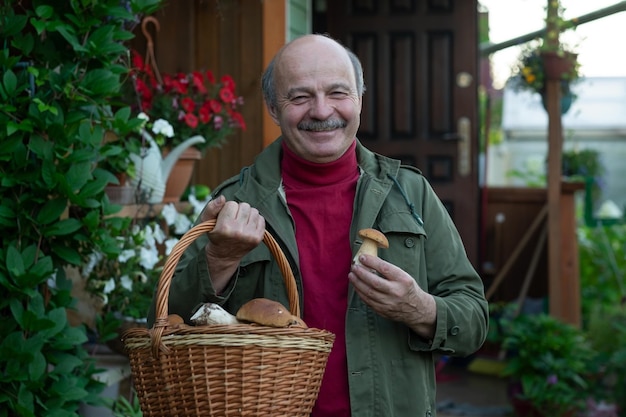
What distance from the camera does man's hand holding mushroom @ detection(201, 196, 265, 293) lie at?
1.83 m

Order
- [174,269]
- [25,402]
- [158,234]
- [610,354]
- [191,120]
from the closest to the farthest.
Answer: [174,269]
[25,402]
[158,234]
[191,120]
[610,354]

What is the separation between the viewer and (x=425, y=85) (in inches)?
249

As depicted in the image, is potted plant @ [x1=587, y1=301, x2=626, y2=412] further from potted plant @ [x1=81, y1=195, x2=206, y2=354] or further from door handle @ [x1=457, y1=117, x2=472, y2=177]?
potted plant @ [x1=81, y1=195, x2=206, y2=354]

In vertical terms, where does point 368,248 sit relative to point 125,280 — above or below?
above

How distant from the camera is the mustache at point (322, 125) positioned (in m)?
2.04

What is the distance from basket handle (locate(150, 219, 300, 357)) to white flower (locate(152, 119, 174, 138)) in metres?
1.53

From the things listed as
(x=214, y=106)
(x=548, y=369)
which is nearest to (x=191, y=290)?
(x=214, y=106)

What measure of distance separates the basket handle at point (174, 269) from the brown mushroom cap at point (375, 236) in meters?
0.17

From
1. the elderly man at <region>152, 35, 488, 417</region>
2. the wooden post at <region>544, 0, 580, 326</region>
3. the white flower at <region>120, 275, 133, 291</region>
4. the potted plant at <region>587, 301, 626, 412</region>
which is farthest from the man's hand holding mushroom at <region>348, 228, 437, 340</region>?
the wooden post at <region>544, 0, 580, 326</region>

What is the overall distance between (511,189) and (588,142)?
5.00 m

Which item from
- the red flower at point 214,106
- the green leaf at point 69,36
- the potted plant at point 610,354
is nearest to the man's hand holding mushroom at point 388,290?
the green leaf at point 69,36

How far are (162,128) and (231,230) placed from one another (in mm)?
1649

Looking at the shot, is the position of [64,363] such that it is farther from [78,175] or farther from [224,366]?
[224,366]

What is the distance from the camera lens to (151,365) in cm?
175
